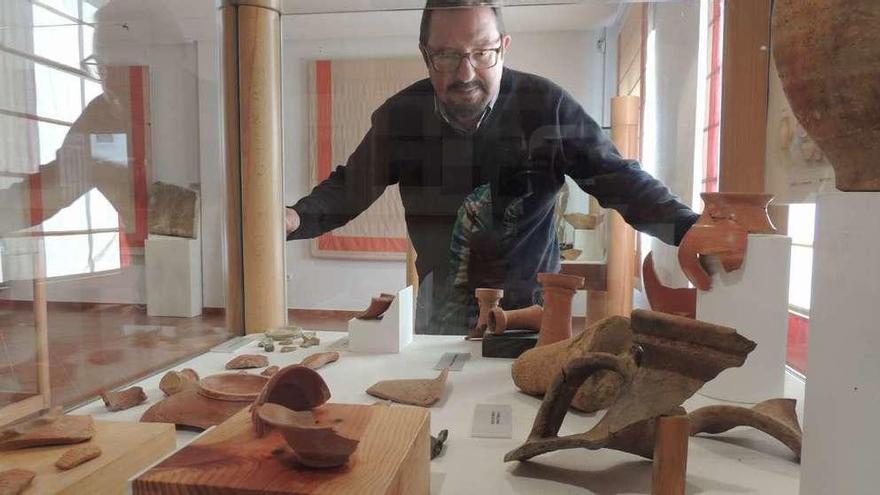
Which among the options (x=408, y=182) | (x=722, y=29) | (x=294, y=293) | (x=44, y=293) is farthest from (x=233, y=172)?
(x=722, y=29)

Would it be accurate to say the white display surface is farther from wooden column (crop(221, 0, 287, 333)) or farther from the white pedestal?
wooden column (crop(221, 0, 287, 333))

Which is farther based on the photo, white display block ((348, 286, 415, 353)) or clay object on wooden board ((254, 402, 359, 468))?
white display block ((348, 286, 415, 353))

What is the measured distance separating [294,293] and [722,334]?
2298 millimetres

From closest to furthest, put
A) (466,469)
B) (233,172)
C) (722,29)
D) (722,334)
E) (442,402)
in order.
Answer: (722,334)
(466,469)
(442,402)
(722,29)
(233,172)

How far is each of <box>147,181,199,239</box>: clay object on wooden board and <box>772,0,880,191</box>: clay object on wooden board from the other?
2.28 meters

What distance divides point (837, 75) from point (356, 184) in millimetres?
2080

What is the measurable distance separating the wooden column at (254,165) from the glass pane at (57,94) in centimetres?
97

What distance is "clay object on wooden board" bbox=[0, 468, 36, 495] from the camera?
43.8 inches

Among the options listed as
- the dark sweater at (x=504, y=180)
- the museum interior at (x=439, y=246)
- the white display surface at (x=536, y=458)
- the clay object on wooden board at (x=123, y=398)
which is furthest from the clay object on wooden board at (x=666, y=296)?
the clay object on wooden board at (x=123, y=398)

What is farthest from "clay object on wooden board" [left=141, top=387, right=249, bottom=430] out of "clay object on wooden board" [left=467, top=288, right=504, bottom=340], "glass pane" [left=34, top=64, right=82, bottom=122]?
"clay object on wooden board" [left=467, top=288, right=504, bottom=340]

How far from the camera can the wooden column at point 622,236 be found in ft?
8.64

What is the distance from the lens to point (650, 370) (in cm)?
129

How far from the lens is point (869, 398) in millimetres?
956

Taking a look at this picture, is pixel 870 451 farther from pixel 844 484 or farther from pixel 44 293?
pixel 44 293
